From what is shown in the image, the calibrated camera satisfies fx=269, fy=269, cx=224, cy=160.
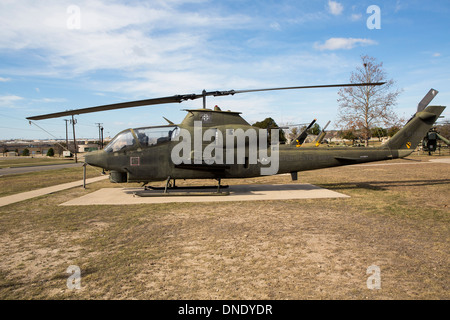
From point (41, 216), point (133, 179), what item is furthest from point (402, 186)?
point (41, 216)

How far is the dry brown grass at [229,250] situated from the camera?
392 cm

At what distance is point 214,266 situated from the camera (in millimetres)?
4637

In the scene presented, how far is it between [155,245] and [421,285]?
15.3 feet

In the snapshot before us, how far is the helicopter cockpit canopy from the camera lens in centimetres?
1092

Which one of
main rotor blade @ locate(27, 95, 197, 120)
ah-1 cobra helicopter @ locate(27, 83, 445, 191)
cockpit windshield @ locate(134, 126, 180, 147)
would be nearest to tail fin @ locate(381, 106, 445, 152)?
ah-1 cobra helicopter @ locate(27, 83, 445, 191)

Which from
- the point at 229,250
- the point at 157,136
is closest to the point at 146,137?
the point at 157,136

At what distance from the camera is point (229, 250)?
5.33 metres

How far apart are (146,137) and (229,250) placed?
703cm

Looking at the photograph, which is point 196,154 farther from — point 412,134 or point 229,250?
point 412,134

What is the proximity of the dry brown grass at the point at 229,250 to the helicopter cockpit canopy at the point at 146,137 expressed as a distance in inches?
112

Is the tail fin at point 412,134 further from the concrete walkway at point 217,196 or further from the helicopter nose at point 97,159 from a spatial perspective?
the helicopter nose at point 97,159

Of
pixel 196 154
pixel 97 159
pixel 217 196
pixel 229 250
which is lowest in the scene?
pixel 229 250

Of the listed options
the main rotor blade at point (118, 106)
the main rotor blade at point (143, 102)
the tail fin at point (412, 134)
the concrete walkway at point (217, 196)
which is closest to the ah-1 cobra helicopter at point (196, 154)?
the main rotor blade at point (143, 102)

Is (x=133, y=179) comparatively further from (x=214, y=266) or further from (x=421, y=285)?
(x=421, y=285)
